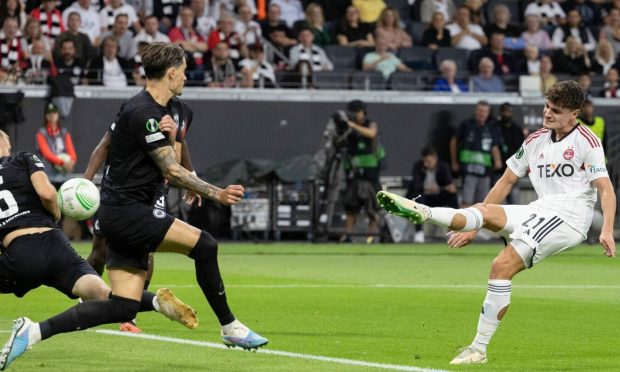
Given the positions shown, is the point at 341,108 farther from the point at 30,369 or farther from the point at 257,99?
the point at 30,369

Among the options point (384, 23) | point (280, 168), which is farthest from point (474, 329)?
point (384, 23)

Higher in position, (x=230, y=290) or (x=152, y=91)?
(x=152, y=91)

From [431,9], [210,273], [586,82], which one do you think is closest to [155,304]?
[210,273]

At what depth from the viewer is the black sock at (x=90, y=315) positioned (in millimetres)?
8469

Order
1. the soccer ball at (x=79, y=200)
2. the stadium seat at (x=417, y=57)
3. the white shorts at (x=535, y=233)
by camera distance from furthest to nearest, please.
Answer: the stadium seat at (x=417, y=57)
the soccer ball at (x=79, y=200)
the white shorts at (x=535, y=233)

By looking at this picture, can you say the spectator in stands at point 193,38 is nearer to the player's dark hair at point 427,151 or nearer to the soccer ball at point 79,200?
the player's dark hair at point 427,151

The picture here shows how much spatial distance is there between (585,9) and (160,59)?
2292 cm

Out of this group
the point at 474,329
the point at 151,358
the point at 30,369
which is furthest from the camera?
the point at 474,329

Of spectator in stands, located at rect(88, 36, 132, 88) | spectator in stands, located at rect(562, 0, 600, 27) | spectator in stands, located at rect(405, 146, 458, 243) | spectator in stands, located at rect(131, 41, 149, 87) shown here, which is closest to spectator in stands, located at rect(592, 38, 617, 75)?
spectator in stands, located at rect(562, 0, 600, 27)

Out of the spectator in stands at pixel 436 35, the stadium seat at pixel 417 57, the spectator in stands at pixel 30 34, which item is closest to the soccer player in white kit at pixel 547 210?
the spectator in stands at pixel 30 34

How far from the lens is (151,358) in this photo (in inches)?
371

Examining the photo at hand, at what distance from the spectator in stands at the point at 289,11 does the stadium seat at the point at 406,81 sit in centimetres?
243

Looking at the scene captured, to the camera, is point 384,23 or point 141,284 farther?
point 384,23

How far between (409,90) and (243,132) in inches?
133
